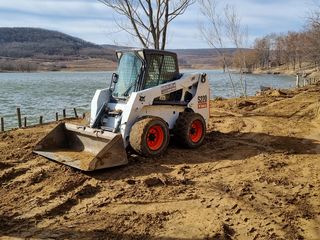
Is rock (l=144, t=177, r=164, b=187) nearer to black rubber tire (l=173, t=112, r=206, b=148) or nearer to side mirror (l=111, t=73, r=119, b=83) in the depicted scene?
black rubber tire (l=173, t=112, r=206, b=148)

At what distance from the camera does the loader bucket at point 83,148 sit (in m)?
7.50

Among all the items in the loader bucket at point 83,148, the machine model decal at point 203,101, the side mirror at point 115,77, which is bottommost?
the loader bucket at point 83,148

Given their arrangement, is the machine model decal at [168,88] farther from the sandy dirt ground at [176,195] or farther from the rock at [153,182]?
the rock at [153,182]

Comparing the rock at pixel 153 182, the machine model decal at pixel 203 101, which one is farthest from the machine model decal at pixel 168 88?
the rock at pixel 153 182

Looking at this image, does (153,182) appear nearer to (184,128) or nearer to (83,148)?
(83,148)

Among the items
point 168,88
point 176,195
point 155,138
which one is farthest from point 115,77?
point 176,195

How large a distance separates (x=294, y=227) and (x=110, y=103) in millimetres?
5046

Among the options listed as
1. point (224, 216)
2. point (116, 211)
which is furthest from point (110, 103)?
point (224, 216)

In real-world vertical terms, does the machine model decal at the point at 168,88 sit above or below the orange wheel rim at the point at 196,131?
above

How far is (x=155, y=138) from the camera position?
28.4ft

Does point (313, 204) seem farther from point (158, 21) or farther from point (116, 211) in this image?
point (158, 21)

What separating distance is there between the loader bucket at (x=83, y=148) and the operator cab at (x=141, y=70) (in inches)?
48.3

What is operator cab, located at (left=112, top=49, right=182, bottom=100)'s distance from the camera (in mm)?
8992

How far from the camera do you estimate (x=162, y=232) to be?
17.3ft
